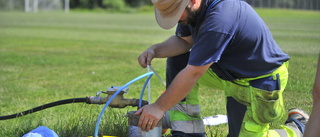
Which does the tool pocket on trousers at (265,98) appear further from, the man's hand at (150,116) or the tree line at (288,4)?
the tree line at (288,4)

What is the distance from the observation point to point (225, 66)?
10.6ft

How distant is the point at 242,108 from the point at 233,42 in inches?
23.8

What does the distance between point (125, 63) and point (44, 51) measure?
11.3 feet

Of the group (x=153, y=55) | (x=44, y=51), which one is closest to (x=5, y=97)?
(x=153, y=55)

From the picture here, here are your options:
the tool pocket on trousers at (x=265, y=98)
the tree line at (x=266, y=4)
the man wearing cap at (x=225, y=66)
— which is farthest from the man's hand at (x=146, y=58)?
the tree line at (x=266, y=4)

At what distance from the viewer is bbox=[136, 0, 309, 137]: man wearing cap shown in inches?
111

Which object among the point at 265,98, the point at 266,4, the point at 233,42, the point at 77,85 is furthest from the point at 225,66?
the point at 266,4

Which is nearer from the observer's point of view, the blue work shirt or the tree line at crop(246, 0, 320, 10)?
the blue work shirt

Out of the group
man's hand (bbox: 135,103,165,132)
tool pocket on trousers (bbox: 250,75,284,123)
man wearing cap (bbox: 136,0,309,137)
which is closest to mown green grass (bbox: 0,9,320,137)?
man wearing cap (bbox: 136,0,309,137)

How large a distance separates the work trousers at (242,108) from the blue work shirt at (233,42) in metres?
0.11

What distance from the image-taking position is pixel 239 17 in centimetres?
295

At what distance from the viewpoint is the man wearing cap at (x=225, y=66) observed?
283 centimetres

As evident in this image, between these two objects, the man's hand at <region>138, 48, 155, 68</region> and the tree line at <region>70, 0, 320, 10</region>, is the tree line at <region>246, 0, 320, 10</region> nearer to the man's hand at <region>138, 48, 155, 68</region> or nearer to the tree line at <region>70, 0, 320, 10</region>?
the tree line at <region>70, 0, 320, 10</region>

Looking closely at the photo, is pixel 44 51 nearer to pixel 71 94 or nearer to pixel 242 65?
pixel 71 94
